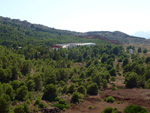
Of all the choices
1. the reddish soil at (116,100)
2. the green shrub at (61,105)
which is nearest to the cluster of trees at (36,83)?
the green shrub at (61,105)

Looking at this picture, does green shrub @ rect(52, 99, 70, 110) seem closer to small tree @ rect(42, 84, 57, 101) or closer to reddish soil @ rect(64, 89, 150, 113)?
reddish soil @ rect(64, 89, 150, 113)

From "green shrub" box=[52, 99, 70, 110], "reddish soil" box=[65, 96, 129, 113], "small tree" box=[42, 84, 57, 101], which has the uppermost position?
"small tree" box=[42, 84, 57, 101]

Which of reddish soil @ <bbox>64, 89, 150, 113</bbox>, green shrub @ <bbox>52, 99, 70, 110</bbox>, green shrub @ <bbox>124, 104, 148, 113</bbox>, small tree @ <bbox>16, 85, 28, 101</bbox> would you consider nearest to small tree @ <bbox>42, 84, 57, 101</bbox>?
green shrub @ <bbox>52, 99, 70, 110</bbox>

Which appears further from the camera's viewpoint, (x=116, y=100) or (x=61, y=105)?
(x=116, y=100)

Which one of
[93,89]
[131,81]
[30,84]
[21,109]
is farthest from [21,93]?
[131,81]

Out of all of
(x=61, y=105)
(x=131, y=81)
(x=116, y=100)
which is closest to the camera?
(x=61, y=105)

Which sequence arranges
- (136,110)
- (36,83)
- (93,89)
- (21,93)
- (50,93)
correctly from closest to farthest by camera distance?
(136,110) → (21,93) → (50,93) → (36,83) → (93,89)

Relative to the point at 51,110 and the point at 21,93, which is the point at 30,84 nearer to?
the point at 21,93

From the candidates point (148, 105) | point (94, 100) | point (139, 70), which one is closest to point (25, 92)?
point (94, 100)

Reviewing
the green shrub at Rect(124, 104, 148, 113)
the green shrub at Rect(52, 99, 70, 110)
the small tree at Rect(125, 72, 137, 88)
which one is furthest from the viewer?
the small tree at Rect(125, 72, 137, 88)

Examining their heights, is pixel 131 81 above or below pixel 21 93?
above

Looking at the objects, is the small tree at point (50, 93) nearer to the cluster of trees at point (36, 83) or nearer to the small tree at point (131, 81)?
the cluster of trees at point (36, 83)

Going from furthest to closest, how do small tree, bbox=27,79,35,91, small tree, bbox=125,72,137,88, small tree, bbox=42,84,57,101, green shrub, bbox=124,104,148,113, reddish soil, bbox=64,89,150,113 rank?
small tree, bbox=125,72,137,88
small tree, bbox=27,79,35,91
small tree, bbox=42,84,57,101
reddish soil, bbox=64,89,150,113
green shrub, bbox=124,104,148,113

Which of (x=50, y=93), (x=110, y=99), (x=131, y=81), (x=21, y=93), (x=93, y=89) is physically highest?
(x=131, y=81)
